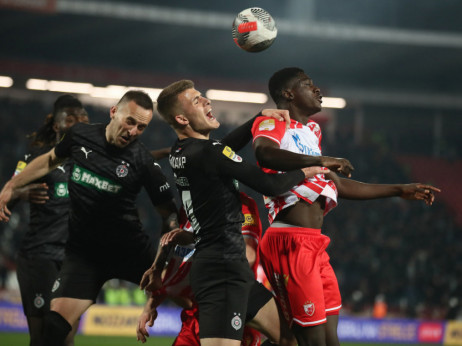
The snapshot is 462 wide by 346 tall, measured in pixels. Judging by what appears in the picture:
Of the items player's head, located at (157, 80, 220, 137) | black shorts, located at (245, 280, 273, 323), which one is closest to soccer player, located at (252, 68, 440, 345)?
black shorts, located at (245, 280, 273, 323)

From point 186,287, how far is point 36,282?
5.55 feet

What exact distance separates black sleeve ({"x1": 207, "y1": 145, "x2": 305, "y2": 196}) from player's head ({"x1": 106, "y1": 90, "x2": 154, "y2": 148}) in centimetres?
101

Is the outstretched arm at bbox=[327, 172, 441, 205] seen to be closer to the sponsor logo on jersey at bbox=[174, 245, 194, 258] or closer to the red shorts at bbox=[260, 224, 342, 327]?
the red shorts at bbox=[260, 224, 342, 327]

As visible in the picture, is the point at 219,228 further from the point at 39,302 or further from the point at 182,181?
the point at 39,302

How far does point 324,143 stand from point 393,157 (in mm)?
3734

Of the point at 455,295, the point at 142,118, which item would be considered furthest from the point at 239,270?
the point at 455,295

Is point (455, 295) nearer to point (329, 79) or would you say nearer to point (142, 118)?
point (329, 79)

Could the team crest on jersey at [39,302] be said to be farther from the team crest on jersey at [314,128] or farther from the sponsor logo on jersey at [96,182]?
the team crest on jersey at [314,128]

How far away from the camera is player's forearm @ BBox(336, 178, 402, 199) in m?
4.86

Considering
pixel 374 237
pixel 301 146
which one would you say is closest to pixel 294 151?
pixel 301 146

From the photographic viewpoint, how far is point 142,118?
5164 mm

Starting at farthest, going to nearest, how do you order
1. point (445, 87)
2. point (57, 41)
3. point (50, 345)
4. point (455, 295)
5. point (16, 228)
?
point (445, 87) → point (57, 41) → point (455, 295) → point (16, 228) → point (50, 345)

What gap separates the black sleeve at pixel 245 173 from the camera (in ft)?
14.1

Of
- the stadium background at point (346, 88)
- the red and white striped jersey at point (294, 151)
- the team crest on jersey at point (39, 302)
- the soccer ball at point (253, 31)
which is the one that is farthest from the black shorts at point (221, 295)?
the stadium background at point (346, 88)
